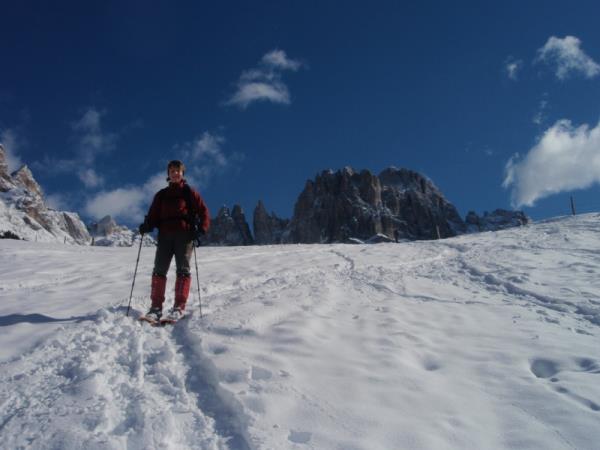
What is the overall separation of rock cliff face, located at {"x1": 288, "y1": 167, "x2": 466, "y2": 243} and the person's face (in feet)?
367

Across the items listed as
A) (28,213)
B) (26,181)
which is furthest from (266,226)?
(26,181)

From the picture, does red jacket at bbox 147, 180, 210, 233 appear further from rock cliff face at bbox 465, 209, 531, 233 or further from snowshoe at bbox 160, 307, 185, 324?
rock cliff face at bbox 465, 209, 531, 233

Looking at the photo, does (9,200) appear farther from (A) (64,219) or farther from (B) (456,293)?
(B) (456,293)

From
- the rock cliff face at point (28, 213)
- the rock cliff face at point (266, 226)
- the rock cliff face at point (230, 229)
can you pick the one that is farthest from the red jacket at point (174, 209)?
the rock cliff face at point (230, 229)

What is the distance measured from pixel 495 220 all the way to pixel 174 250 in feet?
600

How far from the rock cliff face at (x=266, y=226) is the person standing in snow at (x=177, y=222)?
463 feet

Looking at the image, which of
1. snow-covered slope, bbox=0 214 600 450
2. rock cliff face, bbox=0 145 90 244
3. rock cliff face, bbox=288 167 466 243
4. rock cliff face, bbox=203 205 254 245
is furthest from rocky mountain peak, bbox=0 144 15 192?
snow-covered slope, bbox=0 214 600 450

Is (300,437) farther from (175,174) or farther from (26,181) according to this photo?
(26,181)

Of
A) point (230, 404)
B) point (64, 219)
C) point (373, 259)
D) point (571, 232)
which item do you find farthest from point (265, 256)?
point (64, 219)

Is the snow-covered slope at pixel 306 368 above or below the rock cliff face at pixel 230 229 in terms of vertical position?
below

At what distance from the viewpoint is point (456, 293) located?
730 cm

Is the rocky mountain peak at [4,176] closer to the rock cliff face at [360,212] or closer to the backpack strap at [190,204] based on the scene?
the rock cliff face at [360,212]

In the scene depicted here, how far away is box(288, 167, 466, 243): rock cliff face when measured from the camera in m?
122

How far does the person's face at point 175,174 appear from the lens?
626cm
